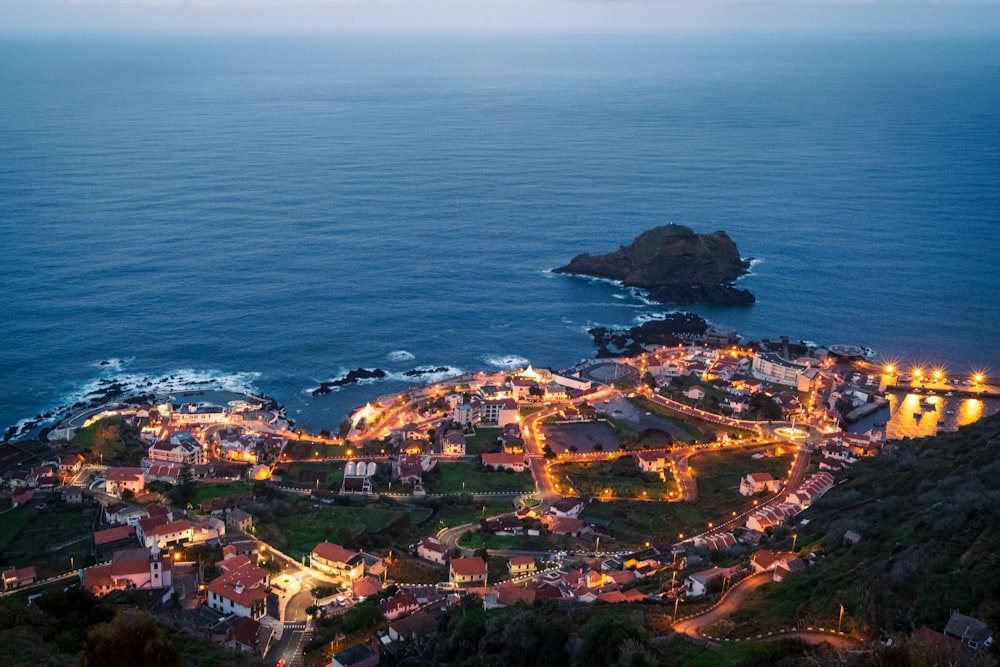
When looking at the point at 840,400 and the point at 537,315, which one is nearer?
the point at 840,400

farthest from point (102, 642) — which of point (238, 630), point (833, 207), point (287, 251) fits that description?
point (833, 207)

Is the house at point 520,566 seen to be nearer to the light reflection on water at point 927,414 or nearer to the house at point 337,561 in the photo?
the house at point 337,561

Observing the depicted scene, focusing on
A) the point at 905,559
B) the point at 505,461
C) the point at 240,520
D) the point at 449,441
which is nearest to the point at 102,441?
the point at 240,520

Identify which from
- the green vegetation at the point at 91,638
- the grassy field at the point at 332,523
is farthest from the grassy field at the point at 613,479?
the green vegetation at the point at 91,638

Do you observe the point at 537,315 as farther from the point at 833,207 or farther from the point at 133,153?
the point at 133,153

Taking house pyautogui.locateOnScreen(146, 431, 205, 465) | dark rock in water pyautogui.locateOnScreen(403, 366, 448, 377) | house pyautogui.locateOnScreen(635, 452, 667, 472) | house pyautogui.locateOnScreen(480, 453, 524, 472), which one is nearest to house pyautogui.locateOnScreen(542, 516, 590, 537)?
house pyautogui.locateOnScreen(480, 453, 524, 472)

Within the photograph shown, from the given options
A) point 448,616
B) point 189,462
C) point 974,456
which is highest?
point 974,456

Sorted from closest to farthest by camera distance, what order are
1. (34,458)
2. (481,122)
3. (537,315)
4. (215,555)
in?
(215,555) → (34,458) → (537,315) → (481,122)
